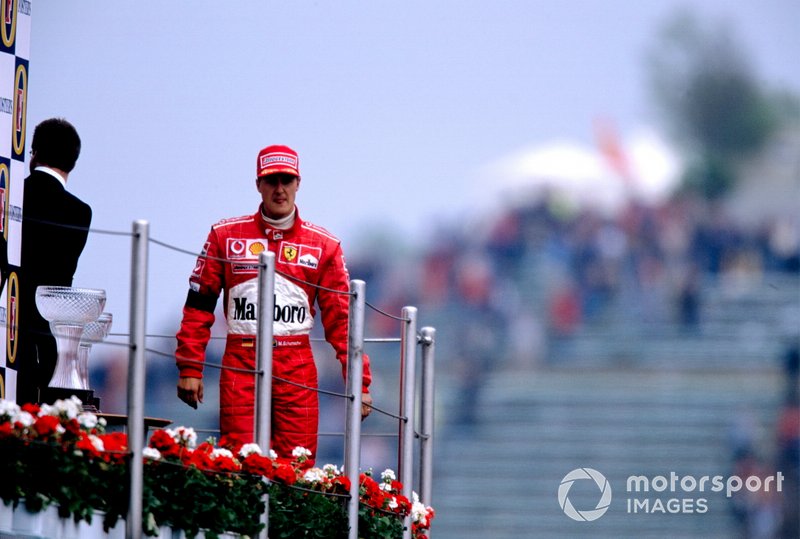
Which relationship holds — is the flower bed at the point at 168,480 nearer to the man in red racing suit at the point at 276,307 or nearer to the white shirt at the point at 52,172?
the man in red racing suit at the point at 276,307

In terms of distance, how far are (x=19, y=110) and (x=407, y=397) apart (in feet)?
5.69

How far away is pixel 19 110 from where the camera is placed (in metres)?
6.22

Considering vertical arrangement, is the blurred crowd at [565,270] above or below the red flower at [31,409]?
above

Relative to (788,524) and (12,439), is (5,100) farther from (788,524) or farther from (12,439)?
(788,524)

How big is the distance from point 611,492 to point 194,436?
14254mm

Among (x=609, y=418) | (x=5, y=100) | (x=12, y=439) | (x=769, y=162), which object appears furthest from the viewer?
(x=769, y=162)

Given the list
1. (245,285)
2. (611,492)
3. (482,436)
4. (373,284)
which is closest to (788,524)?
(611,492)

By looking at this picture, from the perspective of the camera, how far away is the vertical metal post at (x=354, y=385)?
19.4 feet

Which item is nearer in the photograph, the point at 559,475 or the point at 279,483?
the point at 279,483

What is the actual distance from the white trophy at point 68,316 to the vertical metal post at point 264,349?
0.96 meters

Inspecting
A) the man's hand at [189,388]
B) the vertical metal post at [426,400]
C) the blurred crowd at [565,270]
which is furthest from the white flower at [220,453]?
the blurred crowd at [565,270]

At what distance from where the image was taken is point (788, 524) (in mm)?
18281

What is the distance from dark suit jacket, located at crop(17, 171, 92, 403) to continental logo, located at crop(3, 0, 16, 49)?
499 mm

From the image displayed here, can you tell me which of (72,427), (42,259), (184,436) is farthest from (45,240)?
(72,427)
